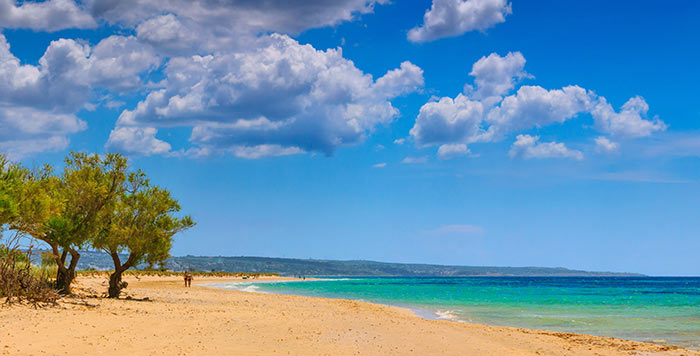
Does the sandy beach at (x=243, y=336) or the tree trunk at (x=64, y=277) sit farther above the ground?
the tree trunk at (x=64, y=277)

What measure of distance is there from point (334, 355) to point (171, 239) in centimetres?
1825

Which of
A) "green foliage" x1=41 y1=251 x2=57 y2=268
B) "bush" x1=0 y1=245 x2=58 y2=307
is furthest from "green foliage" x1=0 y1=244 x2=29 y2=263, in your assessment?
"green foliage" x1=41 y1=251 x2=57 y2=268

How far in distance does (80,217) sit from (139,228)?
10.7ft

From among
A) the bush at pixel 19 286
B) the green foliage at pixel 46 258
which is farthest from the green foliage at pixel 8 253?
the green foliage at pixel 46 258

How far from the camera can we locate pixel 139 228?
30.2 m

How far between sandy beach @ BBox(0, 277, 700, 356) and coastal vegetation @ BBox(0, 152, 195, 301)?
352cm

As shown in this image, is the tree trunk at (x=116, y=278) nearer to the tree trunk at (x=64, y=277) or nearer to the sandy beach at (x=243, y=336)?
the tree trunk at (x=64, y=277)

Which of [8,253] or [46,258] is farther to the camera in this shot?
[46,258]

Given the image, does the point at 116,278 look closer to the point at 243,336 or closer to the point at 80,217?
the point at 80,217

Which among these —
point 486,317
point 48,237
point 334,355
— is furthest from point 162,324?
point 486,317

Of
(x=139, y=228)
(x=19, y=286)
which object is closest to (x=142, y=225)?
(x=139, y=228)

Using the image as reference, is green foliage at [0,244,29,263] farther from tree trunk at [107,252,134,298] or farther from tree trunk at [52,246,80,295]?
tree trunk at [107,252,134,298]

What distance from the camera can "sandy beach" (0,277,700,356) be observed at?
15094mm

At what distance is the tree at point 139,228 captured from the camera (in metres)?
29.7
